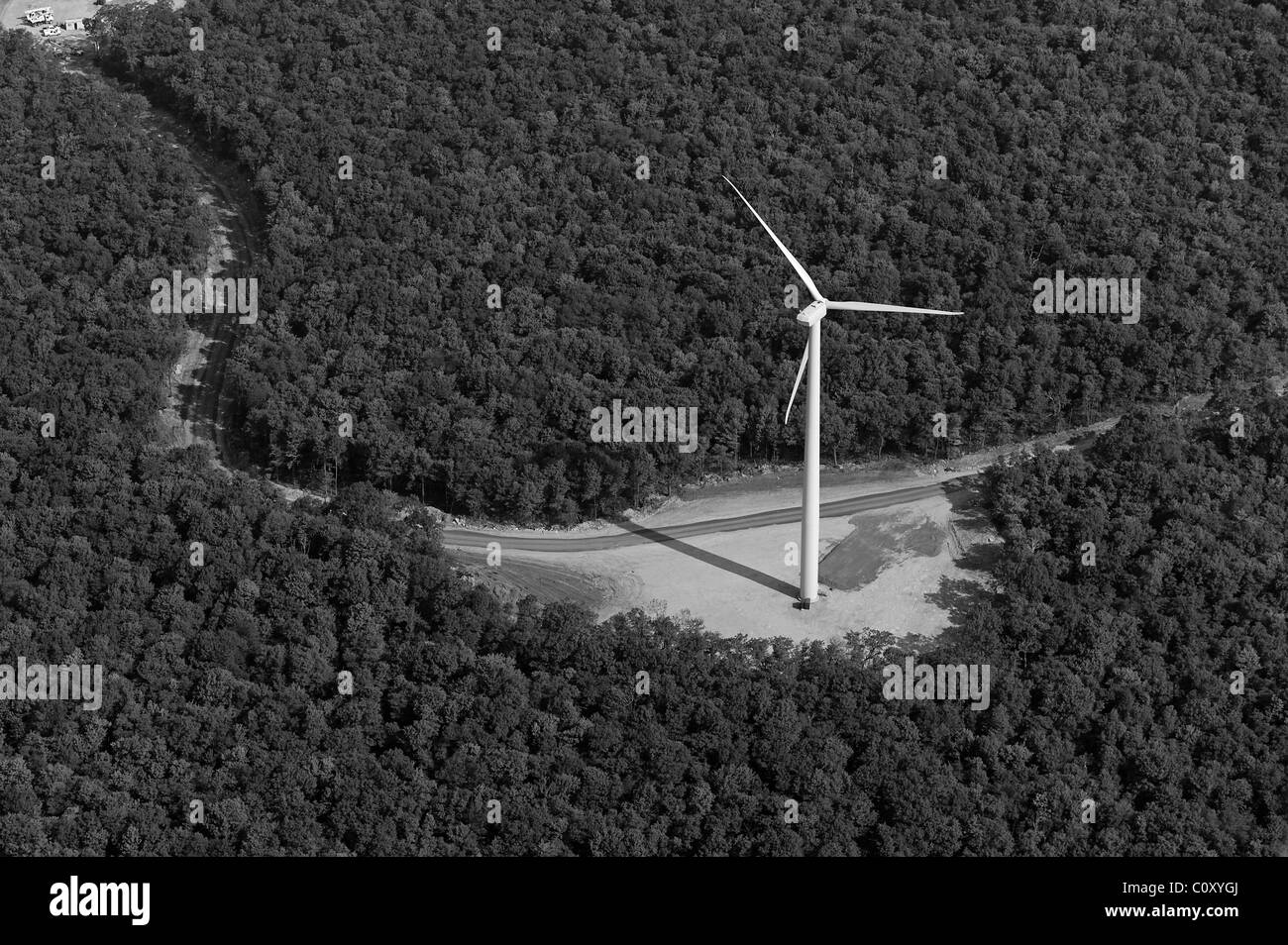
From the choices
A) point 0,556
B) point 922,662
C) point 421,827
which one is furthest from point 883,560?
point 0,556

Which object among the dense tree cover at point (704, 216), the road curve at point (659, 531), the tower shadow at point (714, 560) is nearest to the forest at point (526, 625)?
the dense tree cover at point (704, 216)

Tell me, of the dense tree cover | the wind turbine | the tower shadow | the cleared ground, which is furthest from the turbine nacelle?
the dense tree cover

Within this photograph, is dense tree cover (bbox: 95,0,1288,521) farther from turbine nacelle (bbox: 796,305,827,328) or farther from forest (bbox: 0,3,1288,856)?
turbine nacelle (bbox: 796,305,827,328)

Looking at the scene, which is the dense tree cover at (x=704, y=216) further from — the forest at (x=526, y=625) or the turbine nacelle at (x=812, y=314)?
the turbine nacelle at (x=812, y=314)

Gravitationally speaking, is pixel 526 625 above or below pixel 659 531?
below

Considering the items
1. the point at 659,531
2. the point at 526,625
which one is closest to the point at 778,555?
the point at 659,531

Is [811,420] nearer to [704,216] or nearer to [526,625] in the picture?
[526,625]
